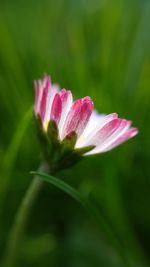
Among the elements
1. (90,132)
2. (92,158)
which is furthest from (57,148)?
(92,158)

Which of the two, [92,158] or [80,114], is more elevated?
[92,158]

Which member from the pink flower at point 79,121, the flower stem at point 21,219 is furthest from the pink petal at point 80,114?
the flower stem at point 21,219

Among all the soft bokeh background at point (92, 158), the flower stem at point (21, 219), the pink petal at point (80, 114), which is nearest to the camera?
the pink petal at point (80, 114)

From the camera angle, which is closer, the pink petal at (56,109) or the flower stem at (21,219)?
the pink petal at (56,109)

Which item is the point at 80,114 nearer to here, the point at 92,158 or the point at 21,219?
the point at 21,219

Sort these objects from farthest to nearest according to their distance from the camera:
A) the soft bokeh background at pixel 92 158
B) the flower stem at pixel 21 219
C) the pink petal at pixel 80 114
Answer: the soft bokeh background at pixel 92 158 → the flower stem at pixel 21 219 → the pink petal at pixel 80 114

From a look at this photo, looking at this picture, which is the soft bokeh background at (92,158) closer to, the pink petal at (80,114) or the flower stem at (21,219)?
the flower stem at (21,219)

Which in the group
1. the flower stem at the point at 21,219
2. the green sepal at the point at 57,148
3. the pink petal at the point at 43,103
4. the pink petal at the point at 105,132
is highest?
the pink petal at the point at 43,103
